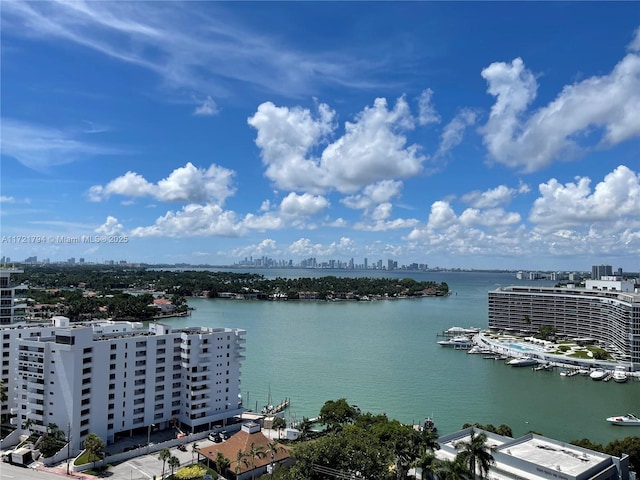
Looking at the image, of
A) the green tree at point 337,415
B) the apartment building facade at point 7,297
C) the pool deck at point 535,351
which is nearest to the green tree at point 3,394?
the apartment building facade at point 7,297

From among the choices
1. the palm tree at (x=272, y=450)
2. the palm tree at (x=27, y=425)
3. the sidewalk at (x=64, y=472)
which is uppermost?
the palm tree at (x=27, y=425)

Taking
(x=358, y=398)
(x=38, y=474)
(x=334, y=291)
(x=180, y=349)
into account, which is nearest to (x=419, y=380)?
(x=358, y=398)

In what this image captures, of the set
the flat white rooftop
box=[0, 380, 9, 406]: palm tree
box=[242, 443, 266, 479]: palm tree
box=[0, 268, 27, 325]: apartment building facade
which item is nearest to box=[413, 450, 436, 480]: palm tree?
the flat white rooftop

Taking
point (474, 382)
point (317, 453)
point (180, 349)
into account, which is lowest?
point (474, 382)

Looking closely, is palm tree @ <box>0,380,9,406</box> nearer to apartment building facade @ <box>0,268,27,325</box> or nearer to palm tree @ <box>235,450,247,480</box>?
apartment building facade @ <box>0,268,27,325</box>

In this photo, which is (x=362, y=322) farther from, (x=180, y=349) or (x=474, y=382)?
(x=180, y=349)

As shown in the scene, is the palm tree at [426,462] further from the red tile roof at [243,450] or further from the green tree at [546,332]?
the green tree at [546,332]

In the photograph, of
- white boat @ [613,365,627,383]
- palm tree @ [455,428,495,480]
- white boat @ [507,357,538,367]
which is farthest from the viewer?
white boat @ [507,357,538,367]
